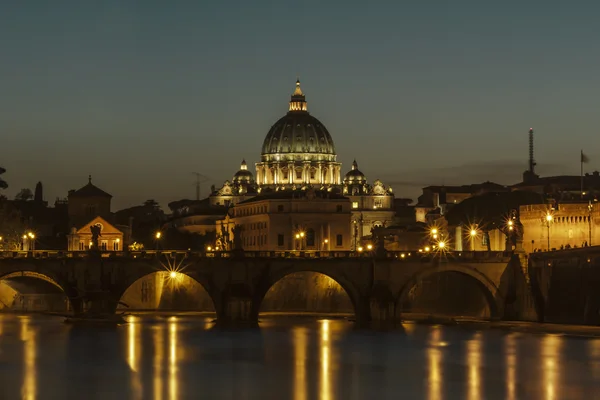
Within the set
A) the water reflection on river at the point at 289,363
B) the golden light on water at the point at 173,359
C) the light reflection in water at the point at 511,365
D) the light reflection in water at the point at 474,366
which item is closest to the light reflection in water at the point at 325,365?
the water reflection on river at the point at 289,363

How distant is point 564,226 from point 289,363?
203ft

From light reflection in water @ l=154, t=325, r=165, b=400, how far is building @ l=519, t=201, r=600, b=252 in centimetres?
4366

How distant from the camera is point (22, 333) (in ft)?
353

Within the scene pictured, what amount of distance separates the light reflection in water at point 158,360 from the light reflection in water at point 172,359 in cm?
45

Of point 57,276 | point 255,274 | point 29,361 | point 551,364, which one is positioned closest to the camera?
point 551,364

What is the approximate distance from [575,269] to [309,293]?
47506 mm

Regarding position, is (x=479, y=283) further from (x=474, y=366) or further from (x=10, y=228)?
(x=10, y=228)

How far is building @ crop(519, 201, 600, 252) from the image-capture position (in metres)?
144

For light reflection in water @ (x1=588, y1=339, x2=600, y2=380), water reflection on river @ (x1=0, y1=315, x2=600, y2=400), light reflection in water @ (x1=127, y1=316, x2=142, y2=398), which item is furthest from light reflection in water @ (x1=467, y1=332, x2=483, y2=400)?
light reflection in water @ (x1=127, y1=316, x2=142, y2=398)

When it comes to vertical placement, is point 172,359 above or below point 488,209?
below

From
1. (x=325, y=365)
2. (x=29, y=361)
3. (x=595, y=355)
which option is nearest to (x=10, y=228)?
(x=29, y=361)

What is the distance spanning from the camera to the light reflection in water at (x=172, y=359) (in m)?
78.0

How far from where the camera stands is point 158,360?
9131 cm

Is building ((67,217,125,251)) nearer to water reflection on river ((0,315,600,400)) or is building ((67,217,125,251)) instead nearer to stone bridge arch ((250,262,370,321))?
stone bridge arch ((250,262,370,321))
